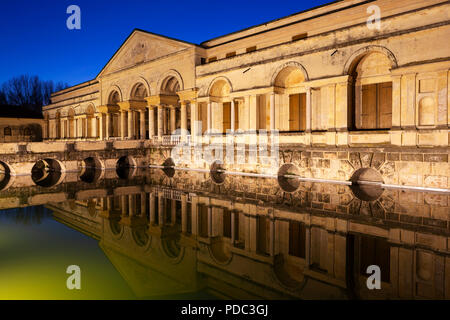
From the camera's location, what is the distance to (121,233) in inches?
306

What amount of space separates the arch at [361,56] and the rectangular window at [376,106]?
1140mm

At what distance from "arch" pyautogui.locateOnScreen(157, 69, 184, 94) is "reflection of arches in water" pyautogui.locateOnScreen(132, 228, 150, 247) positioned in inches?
611

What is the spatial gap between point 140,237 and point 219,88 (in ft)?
48.1

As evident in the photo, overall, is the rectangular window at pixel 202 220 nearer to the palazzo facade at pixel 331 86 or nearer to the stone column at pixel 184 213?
the stone column at pixel 184 213

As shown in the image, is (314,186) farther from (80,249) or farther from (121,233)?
(80,249)

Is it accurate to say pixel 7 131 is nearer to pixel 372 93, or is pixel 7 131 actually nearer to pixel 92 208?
pixel 92 208

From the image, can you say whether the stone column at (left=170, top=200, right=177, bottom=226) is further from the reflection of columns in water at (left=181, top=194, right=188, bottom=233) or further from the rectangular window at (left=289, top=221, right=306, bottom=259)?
the rectangular window at (left=289, top=221, right=306, bottom=259)

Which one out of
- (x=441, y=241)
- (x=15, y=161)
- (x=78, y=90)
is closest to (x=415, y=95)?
(x=441, y=241)

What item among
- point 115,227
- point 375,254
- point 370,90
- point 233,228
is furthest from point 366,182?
point 115,227

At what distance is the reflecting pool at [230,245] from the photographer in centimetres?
480

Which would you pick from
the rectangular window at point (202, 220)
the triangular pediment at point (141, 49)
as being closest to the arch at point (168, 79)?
the triangular pediment at point (141, 49)

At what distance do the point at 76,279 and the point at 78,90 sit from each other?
36.4m

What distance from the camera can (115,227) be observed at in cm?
827

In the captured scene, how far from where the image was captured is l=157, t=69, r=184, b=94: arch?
22.2 m
